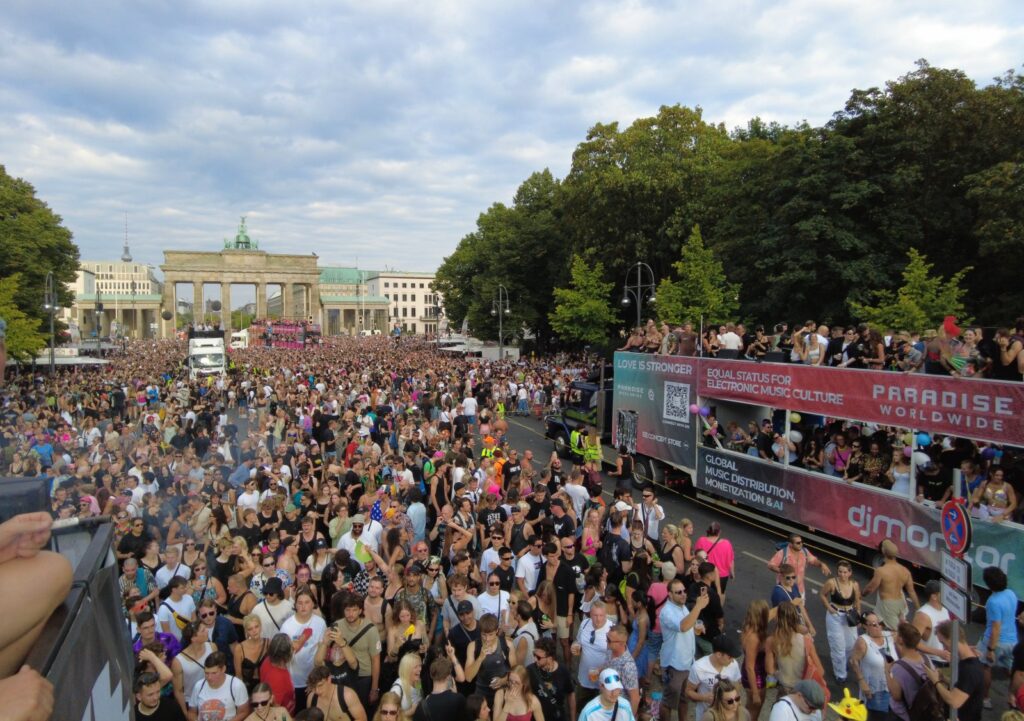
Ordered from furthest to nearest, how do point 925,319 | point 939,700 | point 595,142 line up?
1. point 595,142
2. point 925,319
3. point 939,700

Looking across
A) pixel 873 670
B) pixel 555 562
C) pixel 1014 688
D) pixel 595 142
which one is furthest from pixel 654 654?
pixel 595 142

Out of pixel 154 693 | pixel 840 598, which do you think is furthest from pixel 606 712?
pixel 840 598

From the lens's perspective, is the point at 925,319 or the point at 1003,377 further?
the point at 925,319

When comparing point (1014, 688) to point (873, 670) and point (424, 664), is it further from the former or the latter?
point (424, 664)

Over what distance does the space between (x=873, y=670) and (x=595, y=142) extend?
38059mm

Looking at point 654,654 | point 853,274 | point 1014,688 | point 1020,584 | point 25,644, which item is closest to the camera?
point 25,644

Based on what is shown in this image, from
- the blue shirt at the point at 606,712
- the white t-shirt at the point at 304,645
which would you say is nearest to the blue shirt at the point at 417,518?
the white t-shirt at the point at 304,645

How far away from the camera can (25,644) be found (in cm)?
152

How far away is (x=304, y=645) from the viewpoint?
5445 mm

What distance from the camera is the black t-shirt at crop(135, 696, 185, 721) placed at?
475 centimetres

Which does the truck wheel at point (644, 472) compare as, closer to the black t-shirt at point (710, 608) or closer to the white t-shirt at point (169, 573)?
the black t-shirt at point (710, 608)

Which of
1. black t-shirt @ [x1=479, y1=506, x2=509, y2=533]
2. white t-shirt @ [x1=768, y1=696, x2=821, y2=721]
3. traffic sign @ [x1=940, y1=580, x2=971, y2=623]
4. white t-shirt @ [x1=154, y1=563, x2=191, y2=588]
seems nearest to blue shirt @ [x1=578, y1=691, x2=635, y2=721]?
white t-shirt @ [x1=768, y1=696, x2=821, y2=721]

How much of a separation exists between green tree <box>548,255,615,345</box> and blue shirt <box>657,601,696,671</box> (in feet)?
106

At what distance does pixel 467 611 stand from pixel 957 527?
4198 millimetres
